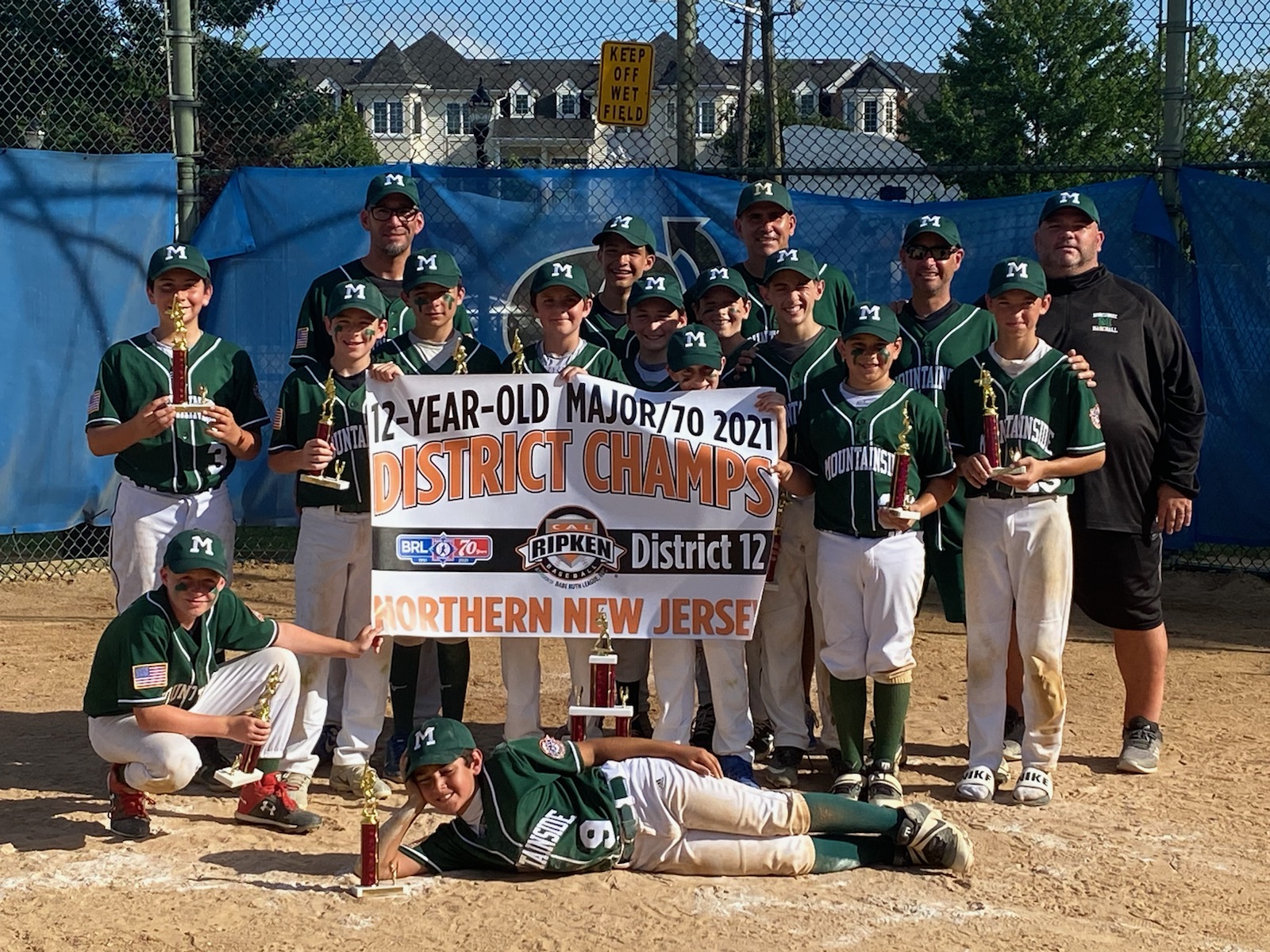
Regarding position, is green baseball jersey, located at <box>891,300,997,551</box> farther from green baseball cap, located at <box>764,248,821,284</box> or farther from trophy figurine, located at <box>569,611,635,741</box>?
trophy figurine, located at <box>569,611,635,741</box>

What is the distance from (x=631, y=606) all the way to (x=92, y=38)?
6.19 m

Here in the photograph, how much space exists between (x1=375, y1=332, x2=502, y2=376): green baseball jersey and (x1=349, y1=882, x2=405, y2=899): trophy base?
6.49 ft

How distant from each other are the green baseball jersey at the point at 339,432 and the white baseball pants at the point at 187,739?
26.5 inches

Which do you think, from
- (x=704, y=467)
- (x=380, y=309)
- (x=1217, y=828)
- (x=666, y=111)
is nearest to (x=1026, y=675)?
(x=1217, y=828)

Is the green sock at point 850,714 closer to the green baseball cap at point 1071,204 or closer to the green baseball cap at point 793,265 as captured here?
the green baseball cap at point 793,265

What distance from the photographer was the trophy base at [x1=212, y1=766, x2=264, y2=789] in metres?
5.15

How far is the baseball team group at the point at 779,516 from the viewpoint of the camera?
16.7 ft

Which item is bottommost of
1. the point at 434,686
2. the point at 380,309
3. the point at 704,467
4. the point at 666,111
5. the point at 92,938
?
the point at 92,938

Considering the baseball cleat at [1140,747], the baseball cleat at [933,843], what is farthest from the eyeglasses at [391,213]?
the baseball cleat at [1140,747]

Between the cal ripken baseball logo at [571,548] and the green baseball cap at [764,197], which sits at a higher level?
the green baseball cap at [764,197]

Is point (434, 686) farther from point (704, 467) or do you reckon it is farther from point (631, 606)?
point (704, 467)

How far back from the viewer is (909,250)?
5.99 m

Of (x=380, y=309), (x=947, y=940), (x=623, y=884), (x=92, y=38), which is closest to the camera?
(x=947, y=940)

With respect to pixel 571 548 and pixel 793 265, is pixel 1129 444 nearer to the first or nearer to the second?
pixel 793 265
